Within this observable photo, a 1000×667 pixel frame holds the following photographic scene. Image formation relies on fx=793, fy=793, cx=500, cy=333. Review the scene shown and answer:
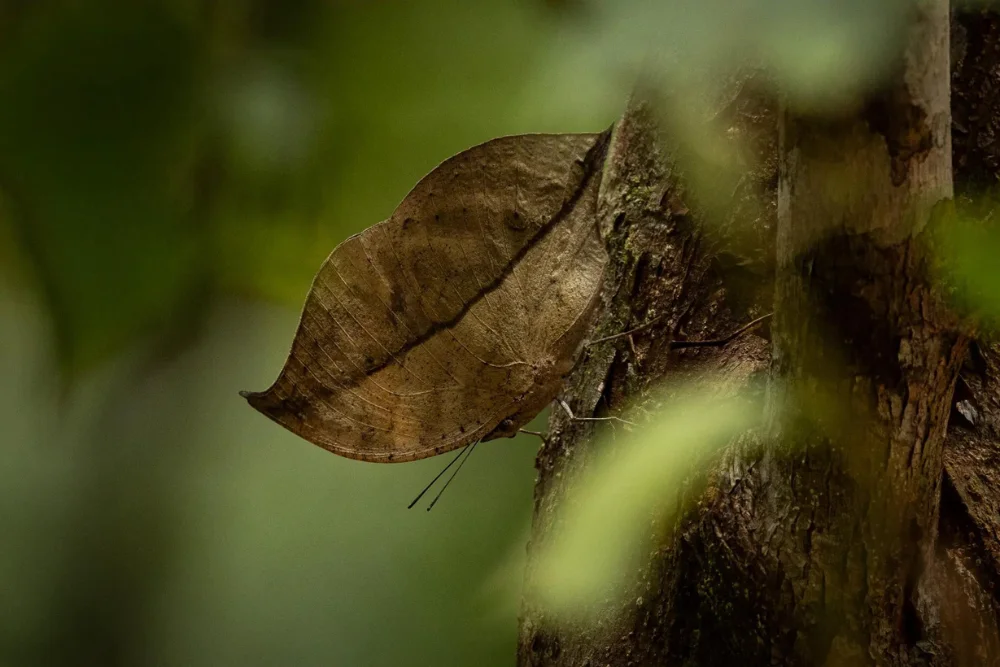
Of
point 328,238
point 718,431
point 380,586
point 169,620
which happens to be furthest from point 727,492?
point 169,620

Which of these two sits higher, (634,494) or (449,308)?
(449,308)

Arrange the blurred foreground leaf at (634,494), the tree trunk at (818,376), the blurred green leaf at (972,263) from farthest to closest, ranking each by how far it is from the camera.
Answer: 1. the blurred foreground leaf at (634,494)
2. the tree trunk at (818,376)
3. the blurred green leaf at (972,263)

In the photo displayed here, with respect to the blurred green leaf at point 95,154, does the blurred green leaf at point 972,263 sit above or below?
below

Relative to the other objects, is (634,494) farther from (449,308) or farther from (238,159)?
(238,159)

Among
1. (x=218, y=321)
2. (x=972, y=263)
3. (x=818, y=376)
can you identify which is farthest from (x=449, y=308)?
(x=972, y=263)

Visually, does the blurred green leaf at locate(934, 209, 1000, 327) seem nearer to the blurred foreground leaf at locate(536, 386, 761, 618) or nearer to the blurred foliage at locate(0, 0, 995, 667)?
the blurred foliage at locate(0, 0, 995, 667)

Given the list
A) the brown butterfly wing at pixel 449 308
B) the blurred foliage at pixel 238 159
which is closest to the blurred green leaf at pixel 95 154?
the blurred foliage at pixel 238 159

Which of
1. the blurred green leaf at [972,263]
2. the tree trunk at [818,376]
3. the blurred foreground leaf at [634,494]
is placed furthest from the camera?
the blurred foreground leaf at [634,494]

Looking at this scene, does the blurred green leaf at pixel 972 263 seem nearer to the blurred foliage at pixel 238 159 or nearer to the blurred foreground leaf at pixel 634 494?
the blurred foliage at pixel 238 159
